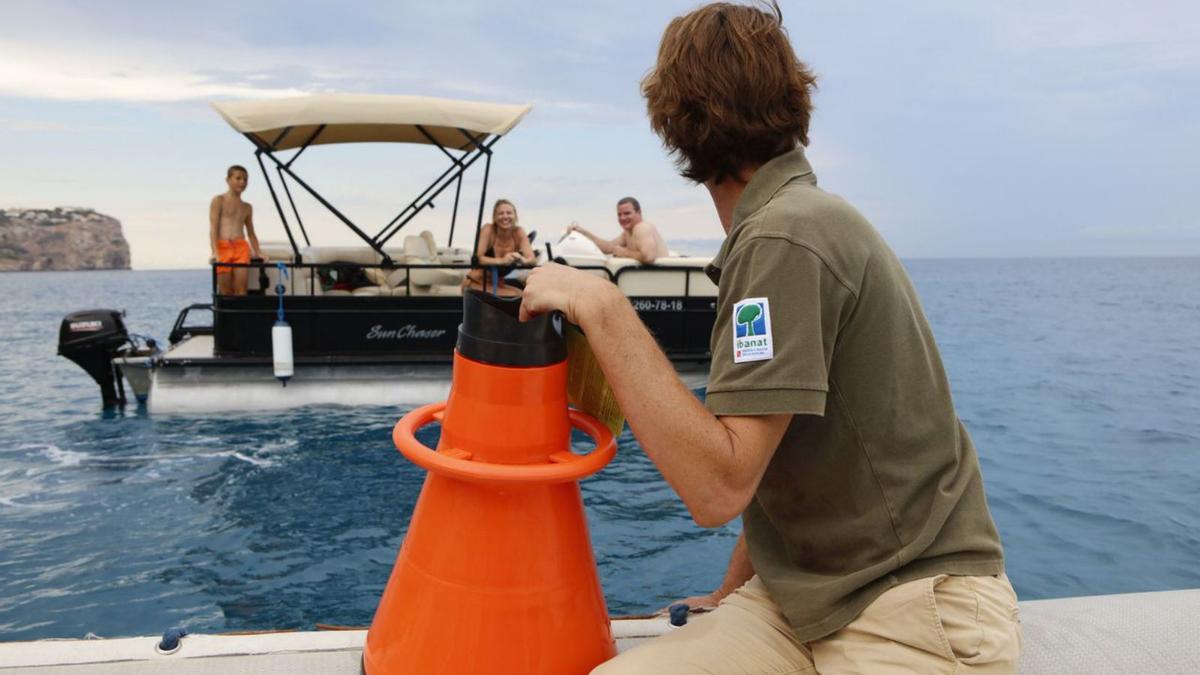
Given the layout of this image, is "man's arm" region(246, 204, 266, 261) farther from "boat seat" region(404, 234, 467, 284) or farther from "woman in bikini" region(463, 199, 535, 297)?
"woman in bikini" region(463, 199, 535, 297)

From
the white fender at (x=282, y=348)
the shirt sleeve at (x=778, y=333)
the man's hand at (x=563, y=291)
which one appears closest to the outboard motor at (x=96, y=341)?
the white fender at (x=282, y=348)

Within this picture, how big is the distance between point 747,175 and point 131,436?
8.76 meters

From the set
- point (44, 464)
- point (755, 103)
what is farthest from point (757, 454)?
point (44, 464)

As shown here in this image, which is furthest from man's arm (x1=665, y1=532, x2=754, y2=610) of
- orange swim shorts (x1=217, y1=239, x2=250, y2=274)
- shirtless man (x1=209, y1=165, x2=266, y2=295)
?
orange swim shorts (x1=217, y1=239, x2=250, y2=274)

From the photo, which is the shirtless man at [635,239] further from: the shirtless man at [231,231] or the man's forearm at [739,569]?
the man's forearm at [739,569]

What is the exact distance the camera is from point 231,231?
962 centimetres

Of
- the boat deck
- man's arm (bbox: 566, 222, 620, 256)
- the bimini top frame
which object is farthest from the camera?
man's arm (bbox: 566, 222, 620, 256)

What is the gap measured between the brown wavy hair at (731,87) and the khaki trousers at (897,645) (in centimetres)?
83

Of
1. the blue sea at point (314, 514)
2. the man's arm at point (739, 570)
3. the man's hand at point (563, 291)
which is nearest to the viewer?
the man's hand at point (563, 291)

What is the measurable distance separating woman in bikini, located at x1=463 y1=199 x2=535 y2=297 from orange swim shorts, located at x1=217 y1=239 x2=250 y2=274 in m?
2.55

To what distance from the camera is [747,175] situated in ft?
5.11

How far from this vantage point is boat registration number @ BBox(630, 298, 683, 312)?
→ 33.6ft

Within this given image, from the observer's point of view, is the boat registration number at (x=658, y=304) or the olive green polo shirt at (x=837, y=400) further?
the boat registration number at (x=658, y=304)

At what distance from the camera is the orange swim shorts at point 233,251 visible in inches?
373
